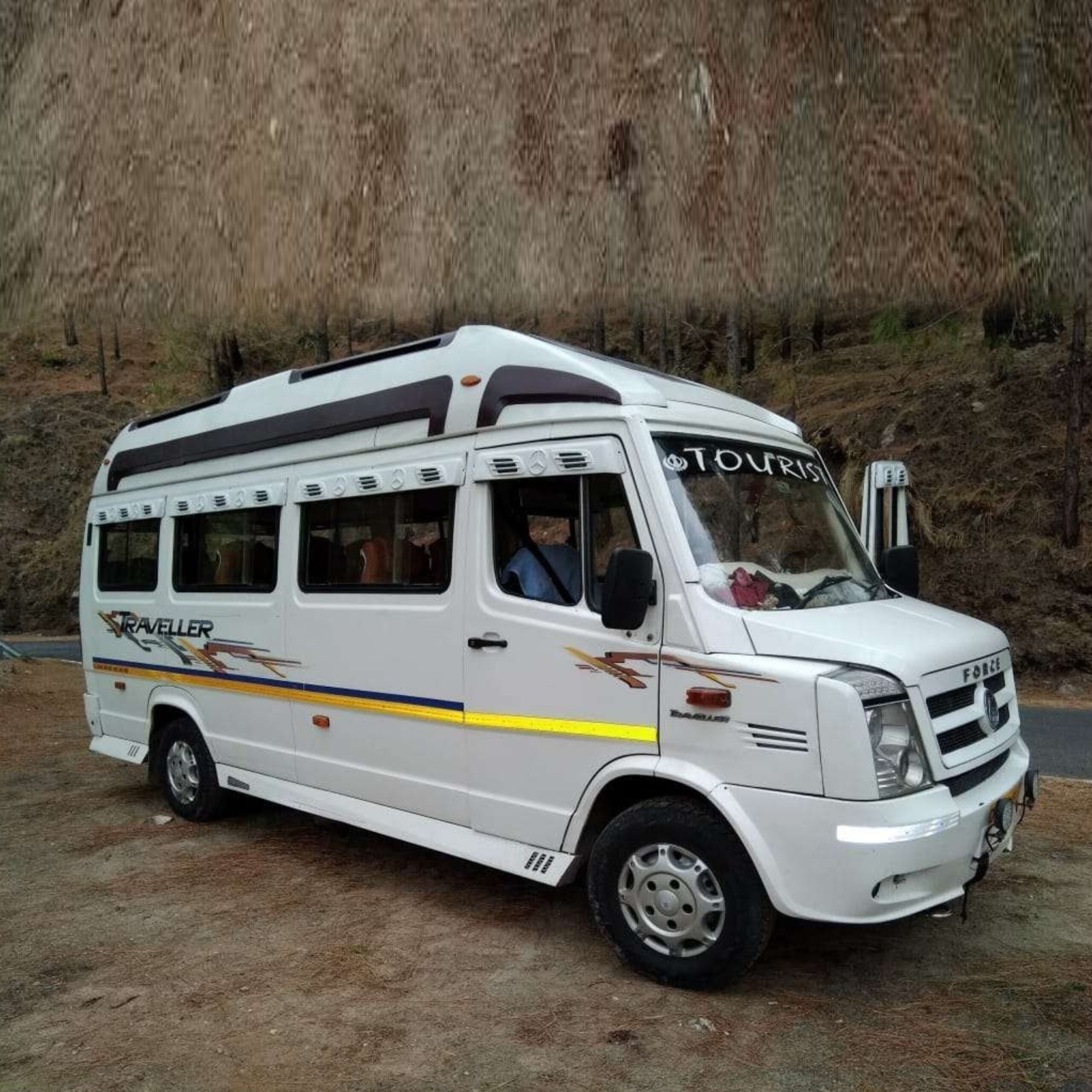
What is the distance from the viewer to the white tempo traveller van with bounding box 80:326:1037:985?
3.75 metres

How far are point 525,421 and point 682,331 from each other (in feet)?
66.8

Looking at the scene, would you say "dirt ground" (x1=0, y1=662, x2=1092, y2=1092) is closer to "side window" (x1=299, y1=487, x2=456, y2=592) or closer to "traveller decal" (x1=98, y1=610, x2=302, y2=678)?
"traveller decal" (x1=98, y1=610, x2=302, y2=678)

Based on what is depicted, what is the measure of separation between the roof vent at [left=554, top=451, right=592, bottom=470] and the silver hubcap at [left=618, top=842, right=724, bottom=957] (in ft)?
5.83

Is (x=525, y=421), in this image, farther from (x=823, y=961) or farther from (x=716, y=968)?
(x=823, y=961)

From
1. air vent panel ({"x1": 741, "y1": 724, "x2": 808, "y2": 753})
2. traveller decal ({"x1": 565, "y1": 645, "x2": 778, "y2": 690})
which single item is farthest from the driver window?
air vent panel ({"x1": 741, "y1": 724, "x2": 808, "y2": 753})

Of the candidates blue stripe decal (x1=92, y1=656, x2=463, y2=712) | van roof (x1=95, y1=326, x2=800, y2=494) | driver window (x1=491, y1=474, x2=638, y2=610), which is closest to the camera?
driver window (x1=491, y1=474, x2=638, y2=610)

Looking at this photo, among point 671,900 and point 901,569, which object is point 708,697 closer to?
point 671,900

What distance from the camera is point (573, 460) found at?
4.51m

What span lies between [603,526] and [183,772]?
435 cm

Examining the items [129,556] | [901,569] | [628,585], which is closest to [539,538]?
[628,585]

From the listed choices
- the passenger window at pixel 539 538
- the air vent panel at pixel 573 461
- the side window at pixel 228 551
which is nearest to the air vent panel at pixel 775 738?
the passenger window at pixel 539 538

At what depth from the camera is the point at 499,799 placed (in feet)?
15.6

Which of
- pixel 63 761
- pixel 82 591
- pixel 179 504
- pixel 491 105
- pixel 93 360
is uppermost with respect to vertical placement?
pixel 93 360

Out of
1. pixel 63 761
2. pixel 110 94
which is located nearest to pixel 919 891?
pixel 110 94
